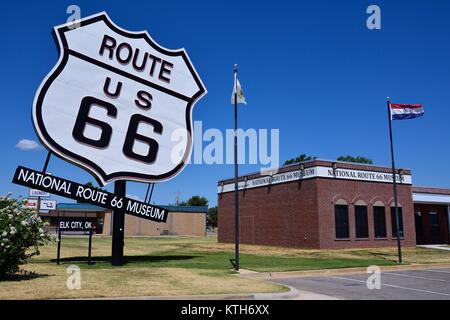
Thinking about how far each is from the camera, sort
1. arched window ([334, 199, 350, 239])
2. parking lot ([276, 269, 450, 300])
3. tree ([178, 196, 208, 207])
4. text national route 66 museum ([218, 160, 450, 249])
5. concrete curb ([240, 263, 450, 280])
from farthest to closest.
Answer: tree ([178, 196, 208, 207])
arched window ([334, 199, 350, 239])
text national route 66 museum ([218, 160, 450, 249])
concrete curb ([240, 263, 450, 280])
parking lot ([276, 269, 450, 300])

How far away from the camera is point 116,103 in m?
19.5

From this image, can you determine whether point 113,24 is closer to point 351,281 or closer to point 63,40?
point 63,40

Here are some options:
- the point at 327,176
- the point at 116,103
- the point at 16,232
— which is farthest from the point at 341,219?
the point at 16,232

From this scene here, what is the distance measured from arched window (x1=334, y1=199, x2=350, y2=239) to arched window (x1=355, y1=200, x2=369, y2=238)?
1.12 metres

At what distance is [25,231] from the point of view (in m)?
12.9

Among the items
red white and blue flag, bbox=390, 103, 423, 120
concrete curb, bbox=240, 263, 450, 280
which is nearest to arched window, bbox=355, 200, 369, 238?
red white and blue flag, bbox=390, 103, 423, 120

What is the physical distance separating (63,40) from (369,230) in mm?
Answer: 26645

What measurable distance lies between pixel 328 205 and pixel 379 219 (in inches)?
231

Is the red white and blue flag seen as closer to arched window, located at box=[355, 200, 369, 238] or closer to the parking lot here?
arched window, located at box=[355, 200, 369, 238]

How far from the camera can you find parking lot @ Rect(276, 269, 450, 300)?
490 inches

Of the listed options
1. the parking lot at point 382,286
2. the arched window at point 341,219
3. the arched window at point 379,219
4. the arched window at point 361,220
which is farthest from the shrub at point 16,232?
the arched window at point 379,219

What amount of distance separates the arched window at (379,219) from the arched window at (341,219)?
3240mm

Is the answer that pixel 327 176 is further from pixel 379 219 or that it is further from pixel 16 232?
pixel 16 232

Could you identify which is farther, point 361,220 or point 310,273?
point 361,220
